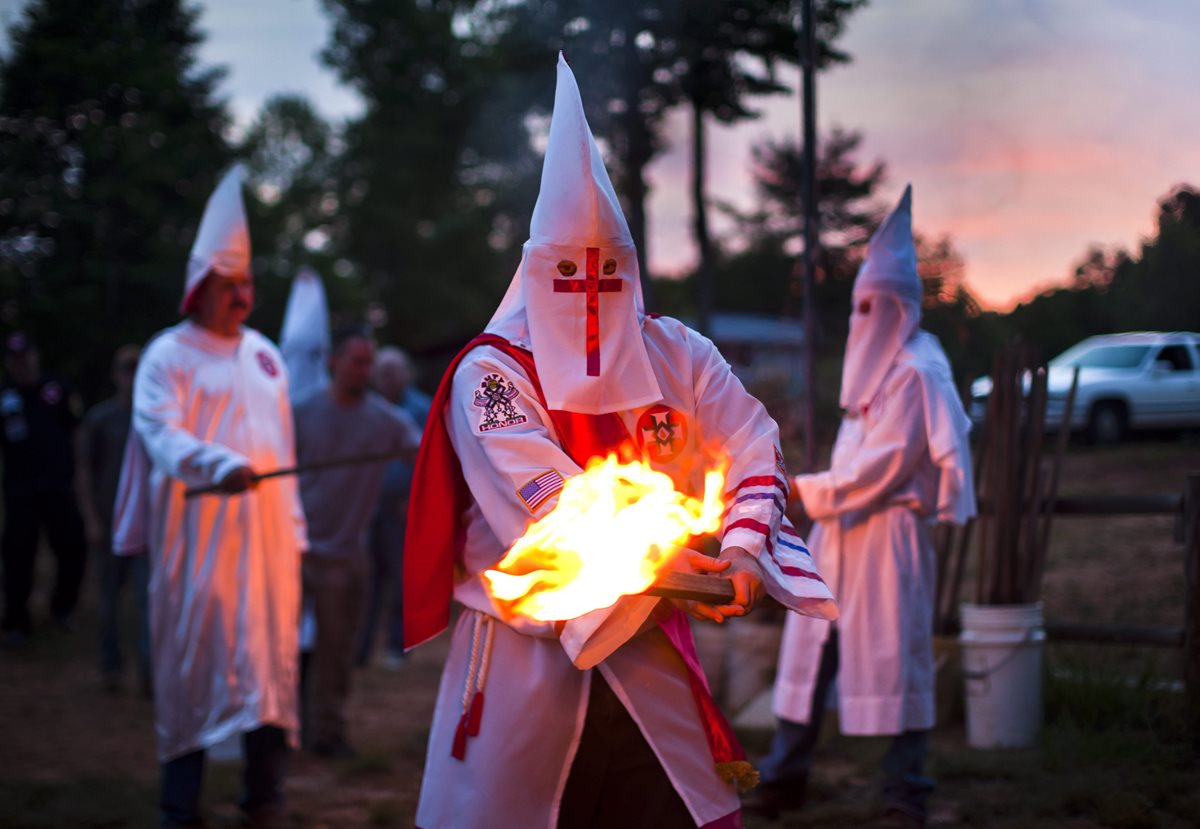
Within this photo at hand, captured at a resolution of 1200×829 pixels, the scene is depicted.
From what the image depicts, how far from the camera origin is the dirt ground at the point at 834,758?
16.6 ft

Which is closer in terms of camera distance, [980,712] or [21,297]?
[980,712]

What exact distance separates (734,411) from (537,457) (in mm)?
547

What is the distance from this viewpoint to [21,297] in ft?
45.5

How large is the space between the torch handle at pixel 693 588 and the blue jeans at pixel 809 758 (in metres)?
2.68

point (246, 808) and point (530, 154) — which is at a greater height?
point (530, 154)

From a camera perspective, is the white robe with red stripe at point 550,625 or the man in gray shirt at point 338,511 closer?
the white robe with red stripe at point 550,625

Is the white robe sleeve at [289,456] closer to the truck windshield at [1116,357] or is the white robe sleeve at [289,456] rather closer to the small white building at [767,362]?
the small white building at [767,362]

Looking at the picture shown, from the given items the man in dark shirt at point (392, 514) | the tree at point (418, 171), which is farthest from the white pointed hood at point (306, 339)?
the tree at point (418, 171)

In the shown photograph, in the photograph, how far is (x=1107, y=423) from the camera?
1387 cm

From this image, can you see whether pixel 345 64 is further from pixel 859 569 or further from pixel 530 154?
pixel 859 569

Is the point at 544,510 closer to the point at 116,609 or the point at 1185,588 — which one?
the point at 1185,588

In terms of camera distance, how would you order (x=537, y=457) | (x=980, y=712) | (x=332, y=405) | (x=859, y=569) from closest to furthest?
1. (x=537, y=457)
2. (x=859, y=569)
3. (x=980, y=712)
4. (x=332, y=405)

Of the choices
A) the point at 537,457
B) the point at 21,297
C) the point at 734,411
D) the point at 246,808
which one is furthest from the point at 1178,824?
the point at 21,297

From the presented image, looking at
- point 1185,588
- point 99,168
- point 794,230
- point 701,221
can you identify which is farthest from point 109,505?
point 794,230
